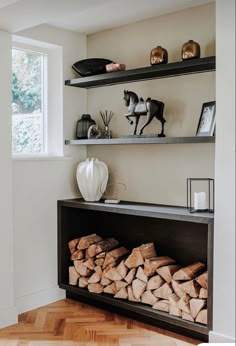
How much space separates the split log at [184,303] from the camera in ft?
9.93

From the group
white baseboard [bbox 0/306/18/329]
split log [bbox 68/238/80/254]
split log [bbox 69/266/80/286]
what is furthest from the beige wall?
white baseboard [bbox 0/306/18/329]

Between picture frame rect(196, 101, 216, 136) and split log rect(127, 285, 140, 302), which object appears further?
split log rect(127, 285, 140, 302)

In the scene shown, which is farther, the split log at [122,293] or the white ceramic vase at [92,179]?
the white ceramic vase at [92,179]

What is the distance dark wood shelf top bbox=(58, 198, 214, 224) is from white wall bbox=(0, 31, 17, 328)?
615mm

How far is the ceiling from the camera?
279cm

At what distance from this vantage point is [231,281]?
8.96 ft

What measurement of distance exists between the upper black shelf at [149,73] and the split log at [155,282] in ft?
5.03

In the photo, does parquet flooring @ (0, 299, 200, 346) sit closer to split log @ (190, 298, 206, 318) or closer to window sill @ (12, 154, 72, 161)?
split log @ (190, 298, 206, 318)

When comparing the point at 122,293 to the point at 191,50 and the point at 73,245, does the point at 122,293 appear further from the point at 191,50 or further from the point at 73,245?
the point at 191,50

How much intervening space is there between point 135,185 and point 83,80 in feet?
3.27

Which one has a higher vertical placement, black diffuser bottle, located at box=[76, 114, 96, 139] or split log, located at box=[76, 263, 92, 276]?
black diffuser bottle, located at box=[76, 114, 96, 139]

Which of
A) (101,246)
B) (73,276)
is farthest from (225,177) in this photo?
(73,276)

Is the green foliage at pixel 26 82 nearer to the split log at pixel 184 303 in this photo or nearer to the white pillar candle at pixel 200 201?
the white pillar candle at pixel 200 201

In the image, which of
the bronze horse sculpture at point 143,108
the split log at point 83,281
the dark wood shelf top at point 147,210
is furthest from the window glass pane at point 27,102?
the split log at point 83,281
